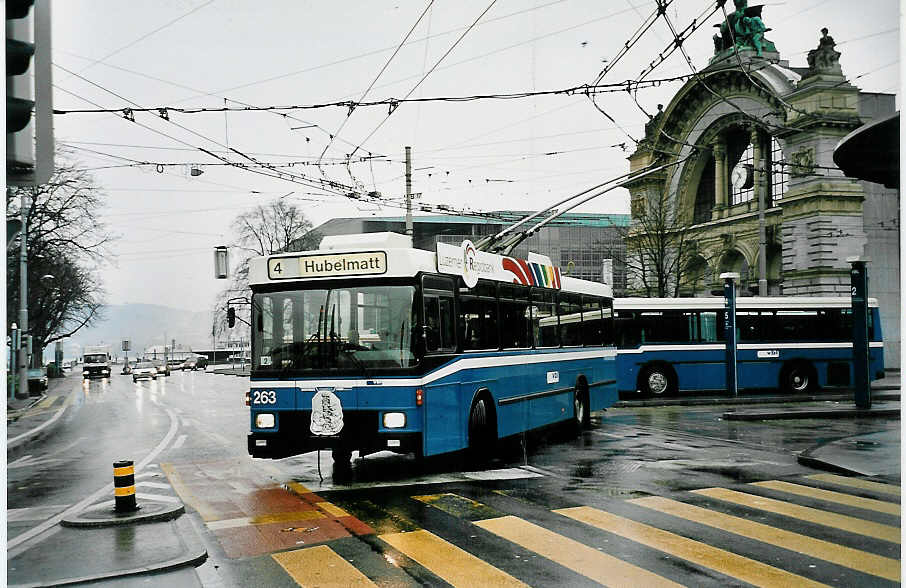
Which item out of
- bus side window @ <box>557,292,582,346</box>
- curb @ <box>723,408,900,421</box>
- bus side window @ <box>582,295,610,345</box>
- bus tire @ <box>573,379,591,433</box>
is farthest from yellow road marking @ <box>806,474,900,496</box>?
curb @ <box>723,408,900,421</box>

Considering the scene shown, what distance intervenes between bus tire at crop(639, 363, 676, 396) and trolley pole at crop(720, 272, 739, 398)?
6.69 ft

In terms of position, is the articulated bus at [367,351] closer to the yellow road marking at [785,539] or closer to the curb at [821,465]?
the yellow road marking at [785,539]

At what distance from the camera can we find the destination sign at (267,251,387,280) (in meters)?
11.3

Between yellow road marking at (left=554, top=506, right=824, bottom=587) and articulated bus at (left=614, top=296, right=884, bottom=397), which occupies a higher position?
articulated bus at (left=614, top=296, right=884, bottom=397)

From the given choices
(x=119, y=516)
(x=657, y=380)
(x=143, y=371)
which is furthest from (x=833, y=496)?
(x=143, y=371)

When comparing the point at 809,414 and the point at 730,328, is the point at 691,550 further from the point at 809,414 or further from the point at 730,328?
the point at 730,328

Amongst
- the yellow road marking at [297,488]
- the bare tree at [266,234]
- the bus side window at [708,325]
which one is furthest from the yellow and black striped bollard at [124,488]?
the bare tree at [266,234]

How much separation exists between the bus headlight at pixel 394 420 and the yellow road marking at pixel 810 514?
3.68 m

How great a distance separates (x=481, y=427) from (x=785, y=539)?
5514 mm

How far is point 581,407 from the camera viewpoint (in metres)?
17.8

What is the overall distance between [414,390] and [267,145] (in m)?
9.89

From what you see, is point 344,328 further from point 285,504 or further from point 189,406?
point 189,406

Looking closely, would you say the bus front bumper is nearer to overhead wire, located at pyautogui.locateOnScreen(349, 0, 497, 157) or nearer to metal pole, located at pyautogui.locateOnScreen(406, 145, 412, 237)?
overhead wire, located at pyautogui.locateOnScreen(349, 0, 497, 157)

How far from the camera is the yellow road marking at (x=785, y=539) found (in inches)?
280
